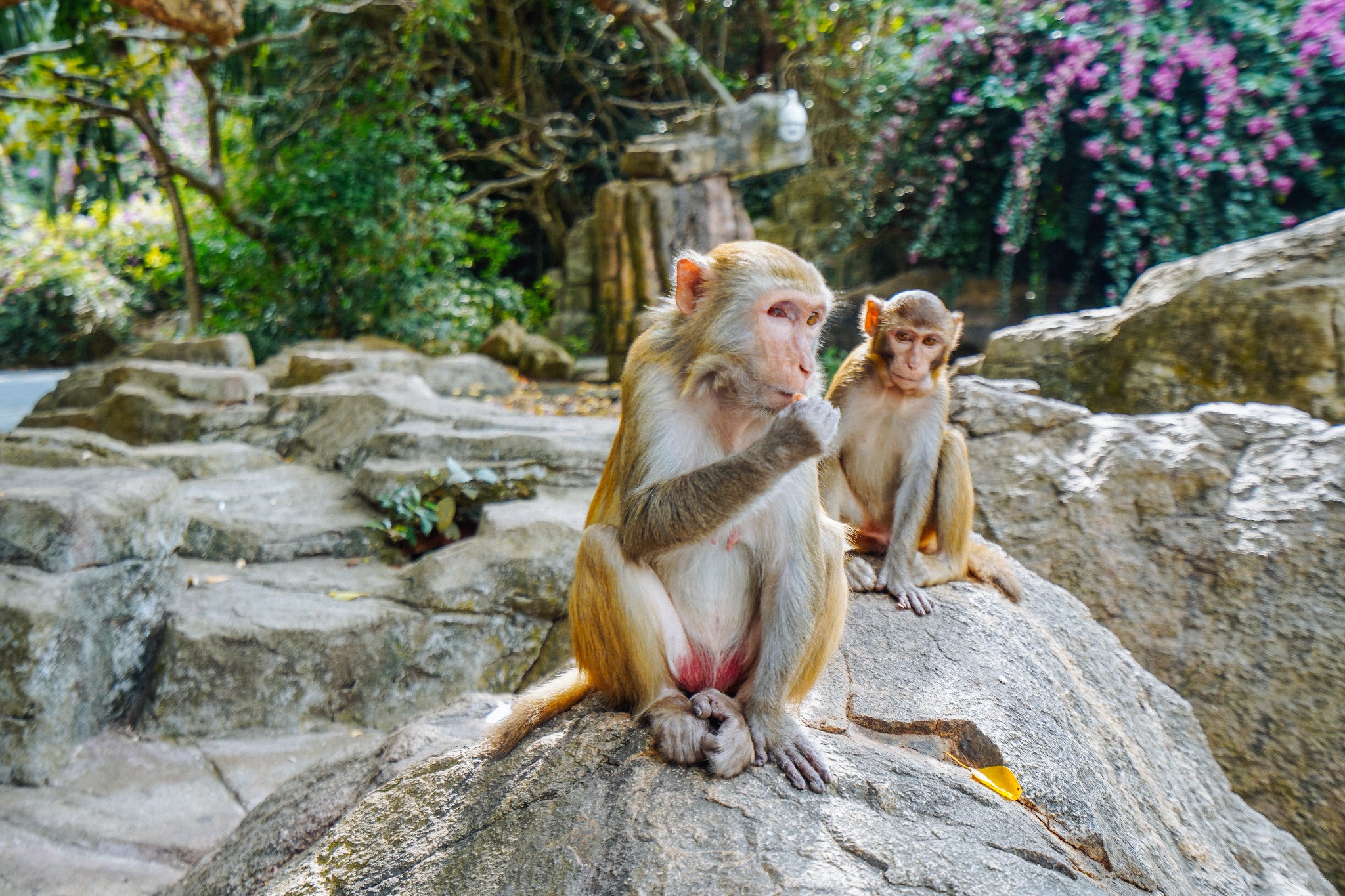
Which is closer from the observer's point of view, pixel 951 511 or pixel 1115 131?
pixel 951 511

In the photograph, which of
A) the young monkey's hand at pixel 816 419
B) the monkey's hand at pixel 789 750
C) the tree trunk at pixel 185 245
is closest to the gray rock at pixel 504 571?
the monkey's hand at pixel 789 750

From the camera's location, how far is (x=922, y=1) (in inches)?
462

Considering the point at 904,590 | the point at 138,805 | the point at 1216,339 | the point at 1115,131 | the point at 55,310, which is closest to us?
the point at 904,590

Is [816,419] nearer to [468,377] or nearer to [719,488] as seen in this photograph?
[719,488]

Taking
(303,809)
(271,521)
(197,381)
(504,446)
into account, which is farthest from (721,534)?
(197,381)

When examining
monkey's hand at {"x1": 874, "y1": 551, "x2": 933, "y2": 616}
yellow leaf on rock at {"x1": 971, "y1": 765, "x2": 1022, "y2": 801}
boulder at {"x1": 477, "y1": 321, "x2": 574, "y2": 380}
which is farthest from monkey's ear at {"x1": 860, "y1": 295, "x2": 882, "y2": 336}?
boulder at {"x1": 477, "y1": 321, "x2": 574, "y2": 380}

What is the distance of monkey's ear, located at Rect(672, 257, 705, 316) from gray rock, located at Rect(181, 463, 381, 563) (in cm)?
444

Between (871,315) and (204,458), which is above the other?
(871,315)

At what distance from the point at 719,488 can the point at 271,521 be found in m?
4.98

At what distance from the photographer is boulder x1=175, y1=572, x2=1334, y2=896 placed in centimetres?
202

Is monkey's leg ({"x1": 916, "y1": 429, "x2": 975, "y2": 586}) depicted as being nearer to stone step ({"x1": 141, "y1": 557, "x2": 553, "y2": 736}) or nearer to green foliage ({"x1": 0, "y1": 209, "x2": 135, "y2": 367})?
stone step ({"x1": 141, "y1": 557, "x2": 553, "y2": 736})

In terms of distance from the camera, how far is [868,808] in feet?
7.17

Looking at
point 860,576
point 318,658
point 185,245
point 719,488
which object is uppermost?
point 185,245

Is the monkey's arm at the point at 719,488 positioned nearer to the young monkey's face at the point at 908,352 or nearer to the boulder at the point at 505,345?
the young monkey's face at the point at 908,352
